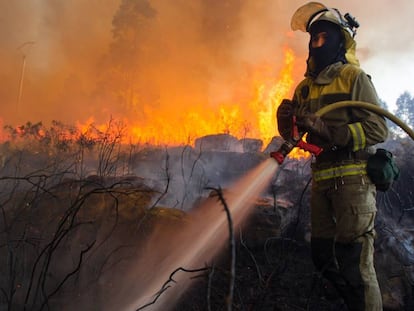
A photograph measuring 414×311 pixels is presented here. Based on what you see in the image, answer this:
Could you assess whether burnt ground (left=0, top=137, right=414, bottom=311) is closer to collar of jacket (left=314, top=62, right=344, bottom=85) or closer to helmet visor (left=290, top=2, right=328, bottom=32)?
collar of jacket (left=314, top=62, right=344, bottom=85)

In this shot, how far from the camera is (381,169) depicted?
228cm

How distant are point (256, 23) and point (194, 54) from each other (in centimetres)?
286

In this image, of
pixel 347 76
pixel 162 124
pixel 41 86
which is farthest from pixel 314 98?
pixel 41 86

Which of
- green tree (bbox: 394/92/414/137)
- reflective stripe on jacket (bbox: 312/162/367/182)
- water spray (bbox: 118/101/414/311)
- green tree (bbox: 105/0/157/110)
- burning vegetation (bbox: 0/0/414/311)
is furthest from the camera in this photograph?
green tree (bbox: 394/92/414/137)

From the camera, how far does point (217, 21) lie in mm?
13406

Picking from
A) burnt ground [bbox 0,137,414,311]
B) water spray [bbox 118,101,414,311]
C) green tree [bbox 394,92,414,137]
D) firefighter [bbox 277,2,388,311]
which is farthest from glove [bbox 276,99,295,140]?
green tree [bbox 394,92,414,137]

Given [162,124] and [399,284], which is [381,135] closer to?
[399,284]

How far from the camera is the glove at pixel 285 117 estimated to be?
279cm

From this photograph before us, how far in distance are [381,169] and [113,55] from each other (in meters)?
13.5

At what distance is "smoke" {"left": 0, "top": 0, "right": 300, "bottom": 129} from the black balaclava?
10.2 metres

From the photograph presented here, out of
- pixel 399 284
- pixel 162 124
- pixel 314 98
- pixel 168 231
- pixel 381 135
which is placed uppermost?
pixel 162 124

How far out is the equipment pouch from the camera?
7.46 ft

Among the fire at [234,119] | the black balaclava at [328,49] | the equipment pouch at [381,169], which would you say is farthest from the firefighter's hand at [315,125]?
the fire at [234,119]

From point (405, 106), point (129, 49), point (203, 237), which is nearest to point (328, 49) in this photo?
point (203, 237)
